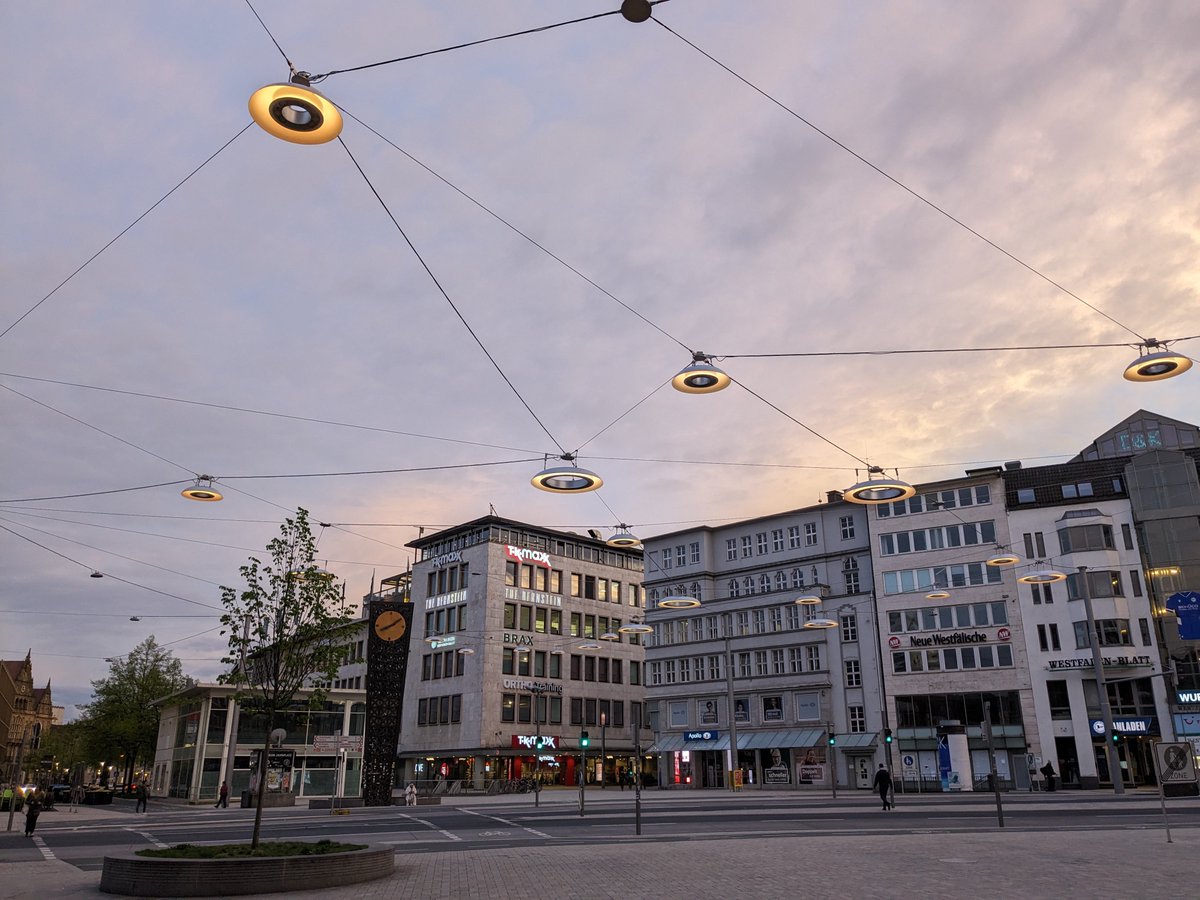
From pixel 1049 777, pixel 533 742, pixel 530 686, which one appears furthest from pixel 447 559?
pixel 1049 777

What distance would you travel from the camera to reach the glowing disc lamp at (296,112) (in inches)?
355

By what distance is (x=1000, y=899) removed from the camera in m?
11.2

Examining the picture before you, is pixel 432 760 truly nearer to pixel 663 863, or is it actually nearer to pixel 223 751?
pixel 223 751

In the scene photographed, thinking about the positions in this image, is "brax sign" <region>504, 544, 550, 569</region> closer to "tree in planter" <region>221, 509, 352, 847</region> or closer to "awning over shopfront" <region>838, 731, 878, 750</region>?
"awning over shopfront" <region>838, 731, 878, 750</region>

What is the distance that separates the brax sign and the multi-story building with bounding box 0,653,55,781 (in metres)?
48.2

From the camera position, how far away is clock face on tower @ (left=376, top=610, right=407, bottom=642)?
42.2 meters

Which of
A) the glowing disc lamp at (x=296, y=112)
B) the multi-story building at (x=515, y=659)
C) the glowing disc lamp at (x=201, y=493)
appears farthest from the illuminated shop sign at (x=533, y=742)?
the glowing disc lamp at (x=296, y=112)

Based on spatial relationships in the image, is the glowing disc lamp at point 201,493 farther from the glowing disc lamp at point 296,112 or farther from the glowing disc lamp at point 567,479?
the glowing disc lamp at point 296,112

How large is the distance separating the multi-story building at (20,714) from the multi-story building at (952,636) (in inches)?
3015

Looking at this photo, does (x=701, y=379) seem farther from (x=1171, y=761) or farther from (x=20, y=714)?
(x=20, y=714)

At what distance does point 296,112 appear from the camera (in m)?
9.38

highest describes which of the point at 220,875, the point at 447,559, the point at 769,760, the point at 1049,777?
the point at 447,559

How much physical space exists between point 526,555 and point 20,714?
12933 centimetres

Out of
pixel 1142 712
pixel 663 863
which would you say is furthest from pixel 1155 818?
pixel 1142 712
